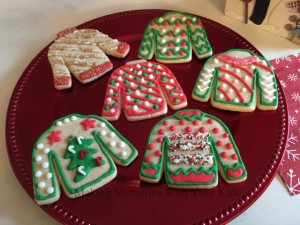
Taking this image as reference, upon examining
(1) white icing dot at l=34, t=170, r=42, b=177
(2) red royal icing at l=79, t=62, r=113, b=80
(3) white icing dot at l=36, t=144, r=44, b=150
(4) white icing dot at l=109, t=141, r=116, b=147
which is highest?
(2) red royal icing at l=79, t=62, r=113, b=80

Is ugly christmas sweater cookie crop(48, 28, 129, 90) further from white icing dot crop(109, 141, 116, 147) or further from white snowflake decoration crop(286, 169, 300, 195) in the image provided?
white snowflake decoration crop(286, 169, 300, 195)

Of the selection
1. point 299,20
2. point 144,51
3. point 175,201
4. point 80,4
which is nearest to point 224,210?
point 175,201

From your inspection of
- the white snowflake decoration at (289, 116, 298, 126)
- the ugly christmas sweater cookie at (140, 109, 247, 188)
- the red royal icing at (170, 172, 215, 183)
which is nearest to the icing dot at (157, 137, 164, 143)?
the ugly christmas sweater cookie at (140, 109, 247, 188)

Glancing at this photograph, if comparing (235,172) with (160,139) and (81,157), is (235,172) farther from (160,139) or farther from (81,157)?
(81,157)

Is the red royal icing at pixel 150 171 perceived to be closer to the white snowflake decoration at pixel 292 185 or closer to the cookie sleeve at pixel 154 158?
the cookie sleeve at pixel 154 158

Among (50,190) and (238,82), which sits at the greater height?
(238,82)

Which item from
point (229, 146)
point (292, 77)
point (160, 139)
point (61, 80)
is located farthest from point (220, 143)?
point (61, 80)
